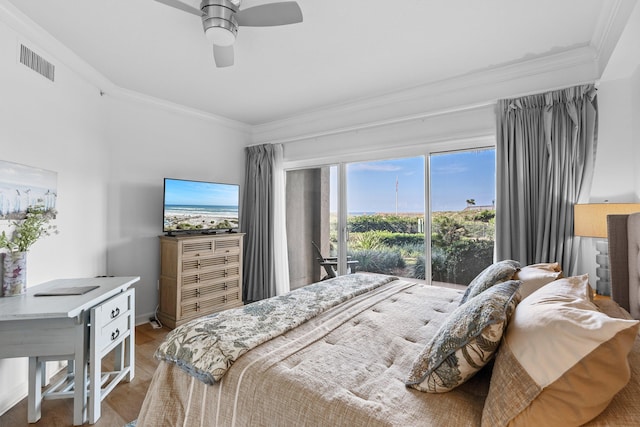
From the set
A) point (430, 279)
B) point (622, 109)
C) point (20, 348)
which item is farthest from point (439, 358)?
point (622, 109)

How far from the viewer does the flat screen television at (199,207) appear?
3539mm

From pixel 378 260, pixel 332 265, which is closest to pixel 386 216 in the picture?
pixel 378 260

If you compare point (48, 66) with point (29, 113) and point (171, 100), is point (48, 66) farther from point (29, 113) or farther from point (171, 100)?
point (171, 100)

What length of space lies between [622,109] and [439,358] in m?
2.73

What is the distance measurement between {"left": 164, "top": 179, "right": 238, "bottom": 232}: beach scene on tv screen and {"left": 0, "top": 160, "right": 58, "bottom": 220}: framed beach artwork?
45.8 inches

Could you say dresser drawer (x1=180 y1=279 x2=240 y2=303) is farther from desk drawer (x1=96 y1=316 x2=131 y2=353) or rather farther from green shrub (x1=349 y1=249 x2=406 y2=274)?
green shrub (x1=349 y1=249 x2=406 y2=274)

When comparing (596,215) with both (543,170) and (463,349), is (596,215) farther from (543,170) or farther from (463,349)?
(463,349)

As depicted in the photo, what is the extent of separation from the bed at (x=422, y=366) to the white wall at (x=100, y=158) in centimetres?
175

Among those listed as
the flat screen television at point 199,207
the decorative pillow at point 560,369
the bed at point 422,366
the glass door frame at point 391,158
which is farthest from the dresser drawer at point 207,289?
the decorative pillow at point 560,369

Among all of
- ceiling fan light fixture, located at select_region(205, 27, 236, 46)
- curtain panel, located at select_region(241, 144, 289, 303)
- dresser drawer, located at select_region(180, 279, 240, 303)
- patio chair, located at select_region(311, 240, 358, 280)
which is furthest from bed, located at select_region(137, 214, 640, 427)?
curtain panel, located at select_region(241, 144, 289, 303)

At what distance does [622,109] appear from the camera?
239 centimetres

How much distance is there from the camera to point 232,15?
1862mm

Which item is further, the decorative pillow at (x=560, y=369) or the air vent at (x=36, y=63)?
the air vent at (x=36, y=63)

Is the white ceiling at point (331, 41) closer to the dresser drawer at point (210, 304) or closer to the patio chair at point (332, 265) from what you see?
the patio chair at point (332, 265)
